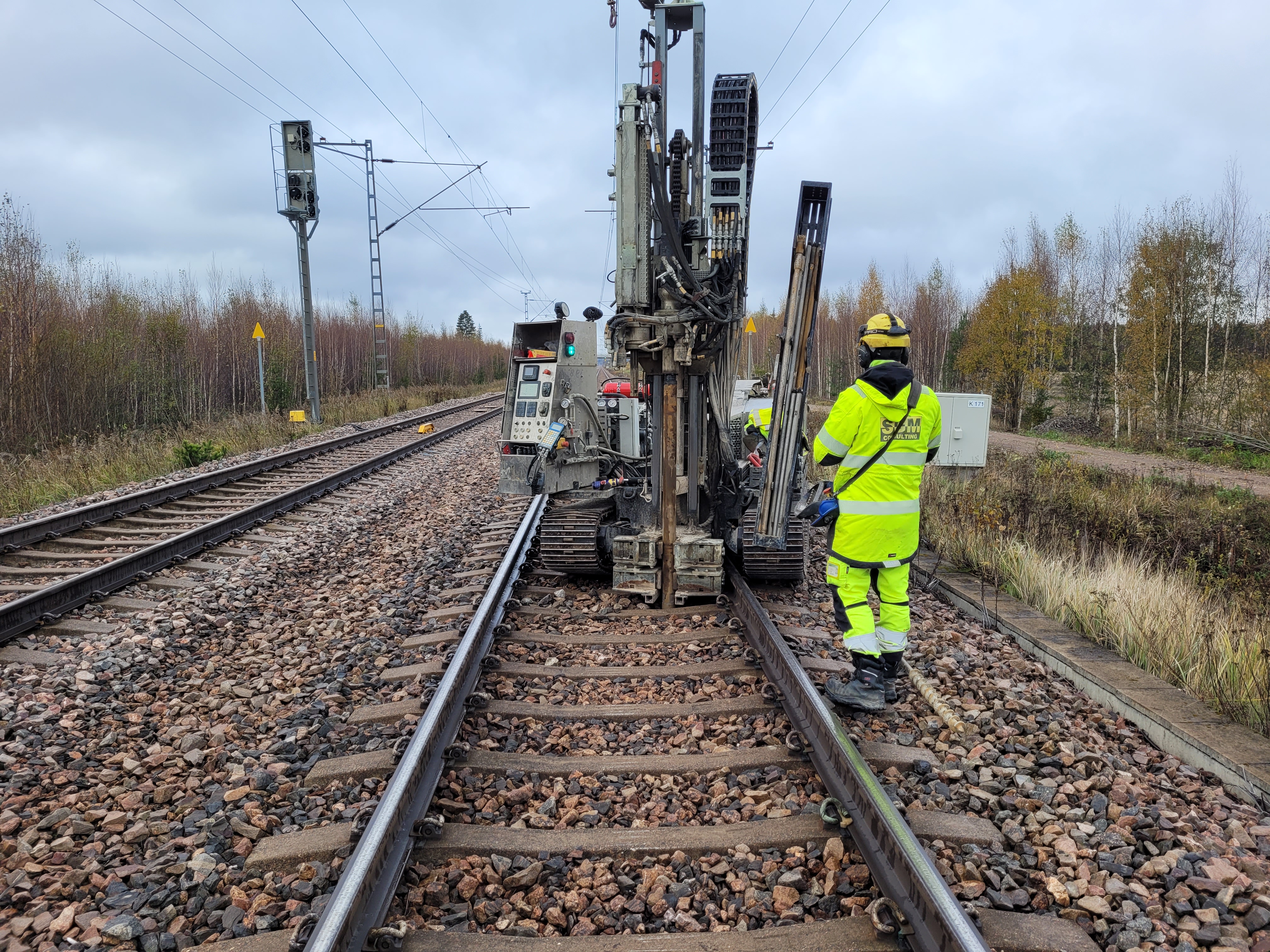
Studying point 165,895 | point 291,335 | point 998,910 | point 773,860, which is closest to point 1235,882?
point 998,910

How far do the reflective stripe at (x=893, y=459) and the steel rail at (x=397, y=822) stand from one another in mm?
2375

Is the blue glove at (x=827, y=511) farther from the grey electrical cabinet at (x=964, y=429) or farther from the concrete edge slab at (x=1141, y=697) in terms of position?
the grey electrical cabinet at (x=964, y=429)

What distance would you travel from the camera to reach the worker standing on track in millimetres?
3959

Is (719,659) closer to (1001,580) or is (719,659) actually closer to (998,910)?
(998,910)

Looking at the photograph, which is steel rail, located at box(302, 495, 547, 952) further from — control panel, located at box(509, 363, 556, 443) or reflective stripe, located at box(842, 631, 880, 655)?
control panel, located at box(509, 363, 556, 443)

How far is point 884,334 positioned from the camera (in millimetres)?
4055

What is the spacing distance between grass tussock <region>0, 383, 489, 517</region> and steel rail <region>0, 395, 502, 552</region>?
122 cm

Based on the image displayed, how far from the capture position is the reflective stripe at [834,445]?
158 inches

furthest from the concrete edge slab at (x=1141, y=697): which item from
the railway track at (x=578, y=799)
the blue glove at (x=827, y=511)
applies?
the blue glove at (x=827, y=511)

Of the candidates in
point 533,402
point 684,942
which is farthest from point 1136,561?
point 684,942

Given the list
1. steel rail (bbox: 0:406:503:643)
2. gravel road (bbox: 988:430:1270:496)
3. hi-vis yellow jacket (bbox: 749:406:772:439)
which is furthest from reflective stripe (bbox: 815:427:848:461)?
gravel road (bbox: 988:430:1270:496)

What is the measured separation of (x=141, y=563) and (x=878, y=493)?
6.50 metres

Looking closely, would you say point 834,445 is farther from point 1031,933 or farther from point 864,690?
point 1031,933

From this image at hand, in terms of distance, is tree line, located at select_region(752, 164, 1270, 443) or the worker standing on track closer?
the worker standing on track
